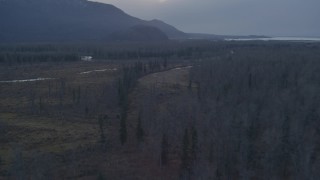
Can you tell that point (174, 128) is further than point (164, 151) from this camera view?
Yes

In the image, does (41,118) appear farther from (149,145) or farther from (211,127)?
(211,127)

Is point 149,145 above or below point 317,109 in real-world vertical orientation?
below

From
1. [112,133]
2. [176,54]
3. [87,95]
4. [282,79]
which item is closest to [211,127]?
[112,133]

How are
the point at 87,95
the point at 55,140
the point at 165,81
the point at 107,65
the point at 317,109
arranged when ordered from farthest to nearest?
the point at 107,65, the point at 165,81, the point at 87,95, the point at 55,140, the point at 317,109

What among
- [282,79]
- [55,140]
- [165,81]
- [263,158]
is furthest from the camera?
[165,81]

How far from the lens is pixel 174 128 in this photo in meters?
44.5

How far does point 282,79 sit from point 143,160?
31261 mm

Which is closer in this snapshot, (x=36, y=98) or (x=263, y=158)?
(x=263, y=158)

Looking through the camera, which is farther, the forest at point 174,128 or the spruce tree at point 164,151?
the spruce tree at point 164,151

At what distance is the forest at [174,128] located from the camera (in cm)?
3641

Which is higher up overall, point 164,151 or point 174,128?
point 174,128

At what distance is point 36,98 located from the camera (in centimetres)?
7269

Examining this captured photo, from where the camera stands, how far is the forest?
119 feet

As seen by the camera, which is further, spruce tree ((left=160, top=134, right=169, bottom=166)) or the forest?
spruce tree ((left=160, top=134, right=169, bottom=166))
